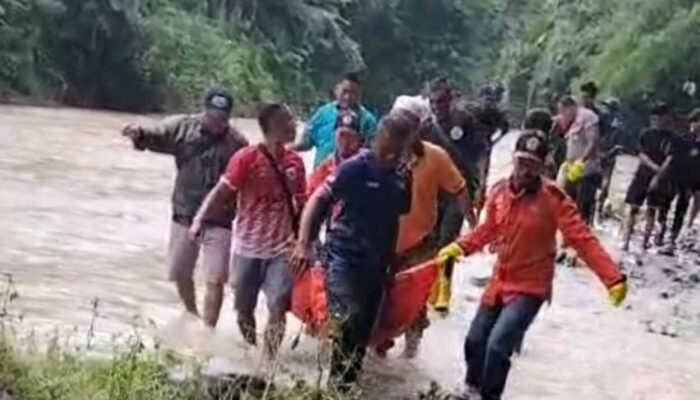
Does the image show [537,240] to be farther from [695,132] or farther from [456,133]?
[695,132]

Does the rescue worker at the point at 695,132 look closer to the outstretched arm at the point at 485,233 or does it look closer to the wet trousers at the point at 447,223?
the wet trousers at the point at 447,223

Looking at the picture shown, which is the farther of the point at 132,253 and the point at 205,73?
the point at 205,73

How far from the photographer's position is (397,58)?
6156cm

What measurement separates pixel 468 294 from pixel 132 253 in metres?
3.24

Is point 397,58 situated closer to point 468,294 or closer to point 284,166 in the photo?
point 468,294

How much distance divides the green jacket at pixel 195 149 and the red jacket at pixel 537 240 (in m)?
1.84

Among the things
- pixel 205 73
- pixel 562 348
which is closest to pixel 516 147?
pixel 562 348

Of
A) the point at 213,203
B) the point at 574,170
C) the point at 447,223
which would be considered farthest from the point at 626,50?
the point at 213,203

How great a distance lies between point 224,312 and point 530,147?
137 inches

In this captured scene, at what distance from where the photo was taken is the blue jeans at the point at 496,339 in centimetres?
823

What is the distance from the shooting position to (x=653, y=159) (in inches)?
708

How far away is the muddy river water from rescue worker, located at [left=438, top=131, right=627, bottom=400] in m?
1.02

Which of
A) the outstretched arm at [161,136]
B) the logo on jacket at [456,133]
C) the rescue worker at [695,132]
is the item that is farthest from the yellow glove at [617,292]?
the rescue worker at [695,132]

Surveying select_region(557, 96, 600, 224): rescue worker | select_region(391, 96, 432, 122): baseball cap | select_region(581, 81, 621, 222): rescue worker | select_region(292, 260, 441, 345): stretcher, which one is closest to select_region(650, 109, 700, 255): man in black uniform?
select_region(581, 81, 621, 222): rescue worker
